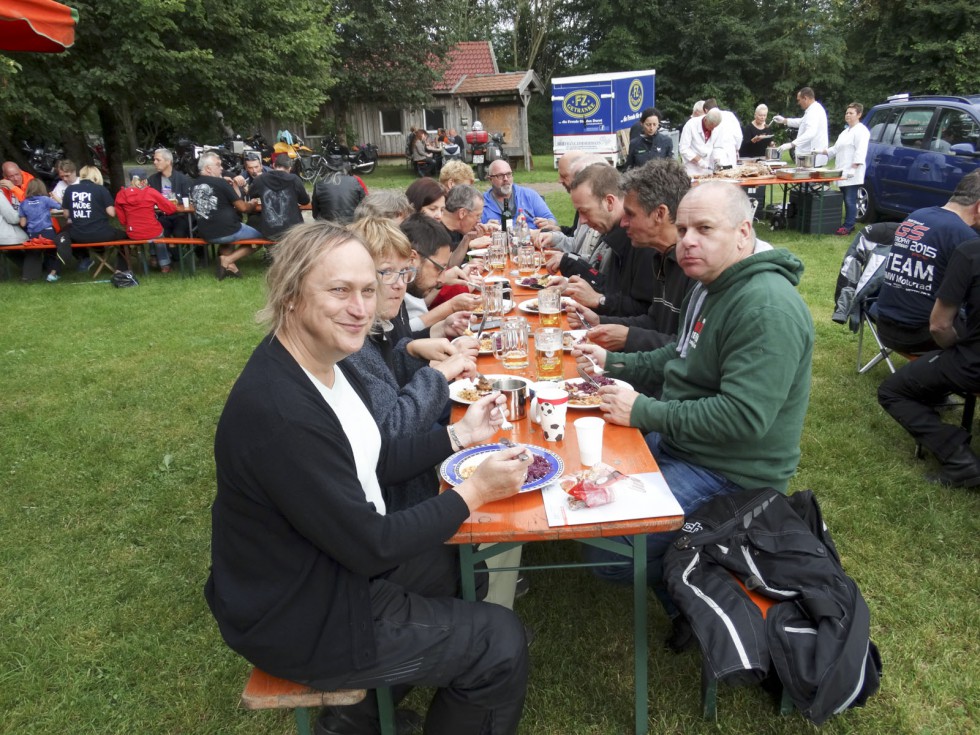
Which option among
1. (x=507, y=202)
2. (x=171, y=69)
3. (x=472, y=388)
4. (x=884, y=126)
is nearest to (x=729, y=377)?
(x=472, y=388)

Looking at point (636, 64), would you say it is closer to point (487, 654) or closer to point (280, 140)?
point (280, 140)

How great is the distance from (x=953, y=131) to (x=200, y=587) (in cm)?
1009

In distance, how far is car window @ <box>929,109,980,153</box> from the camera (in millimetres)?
8781

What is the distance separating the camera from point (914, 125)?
9727 millimetres

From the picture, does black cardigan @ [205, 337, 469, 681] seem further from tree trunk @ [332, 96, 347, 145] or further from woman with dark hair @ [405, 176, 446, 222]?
tree trunk @ [332, 96, 347, 145]

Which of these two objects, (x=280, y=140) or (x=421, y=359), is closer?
(x=421, y=359)

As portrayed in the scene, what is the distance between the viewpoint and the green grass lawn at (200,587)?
2.45 metres

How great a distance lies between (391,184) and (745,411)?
20.1 m

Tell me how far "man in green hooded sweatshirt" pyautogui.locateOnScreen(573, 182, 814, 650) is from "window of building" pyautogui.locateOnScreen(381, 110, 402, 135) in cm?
2831

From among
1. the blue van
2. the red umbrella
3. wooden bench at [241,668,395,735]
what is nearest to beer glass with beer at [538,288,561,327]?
wooden bench at [241,668,395,735]

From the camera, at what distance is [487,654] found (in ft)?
6.15

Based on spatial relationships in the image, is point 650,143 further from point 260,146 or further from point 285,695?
point 260,146

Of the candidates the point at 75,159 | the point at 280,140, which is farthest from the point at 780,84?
the point at 75,159

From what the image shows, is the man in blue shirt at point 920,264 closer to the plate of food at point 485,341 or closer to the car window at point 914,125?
the plate of food at point 485,341
